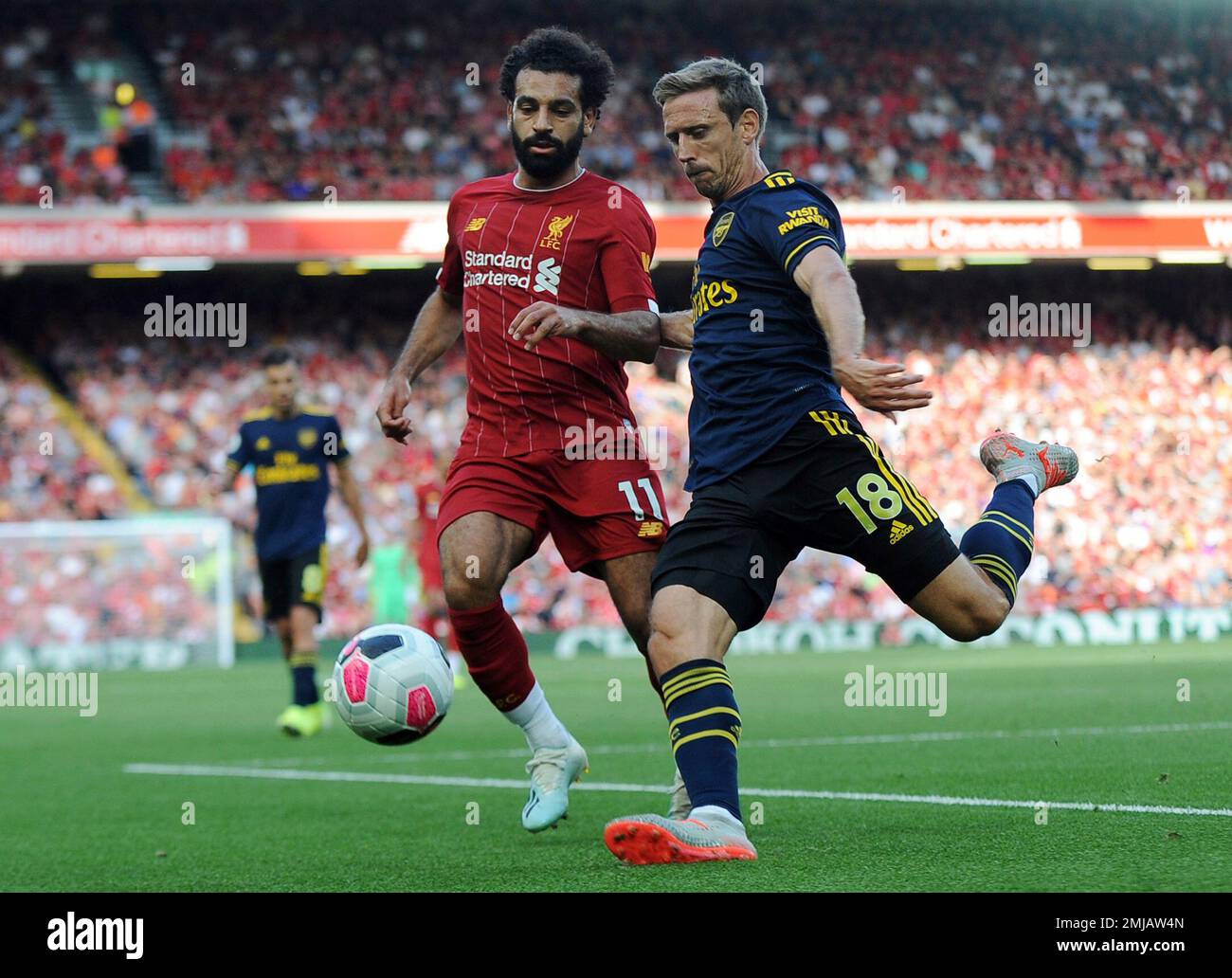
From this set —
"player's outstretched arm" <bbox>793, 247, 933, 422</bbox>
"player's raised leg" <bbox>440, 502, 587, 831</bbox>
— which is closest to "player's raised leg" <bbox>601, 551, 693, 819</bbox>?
"player's raised leg" <bbox>440, 502, 587, 831</bbox>

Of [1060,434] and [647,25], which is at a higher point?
[647,25]

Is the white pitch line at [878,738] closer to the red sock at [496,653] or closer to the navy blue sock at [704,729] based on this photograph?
the red sock at [496,653]

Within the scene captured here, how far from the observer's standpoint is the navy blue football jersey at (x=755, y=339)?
192 inches

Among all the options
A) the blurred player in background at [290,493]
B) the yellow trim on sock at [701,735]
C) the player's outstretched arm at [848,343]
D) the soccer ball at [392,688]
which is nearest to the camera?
the player's outstretched arm at [848,343]

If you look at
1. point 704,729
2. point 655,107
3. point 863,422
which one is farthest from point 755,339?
point 655,107

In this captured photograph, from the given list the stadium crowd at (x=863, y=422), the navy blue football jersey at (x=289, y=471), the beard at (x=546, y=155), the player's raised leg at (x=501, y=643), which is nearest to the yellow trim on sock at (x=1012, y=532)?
the player's raised leg at (x=501, y=643)

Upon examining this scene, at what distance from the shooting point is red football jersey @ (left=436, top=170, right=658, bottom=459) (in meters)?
5.67

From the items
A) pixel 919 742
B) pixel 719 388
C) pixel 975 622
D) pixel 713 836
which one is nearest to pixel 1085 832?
A: pixel 975 622

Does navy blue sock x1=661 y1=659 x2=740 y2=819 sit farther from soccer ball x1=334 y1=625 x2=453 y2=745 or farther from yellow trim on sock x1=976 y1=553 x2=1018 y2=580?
soccer ball x1=334 y1=625 x2=453 y2=745

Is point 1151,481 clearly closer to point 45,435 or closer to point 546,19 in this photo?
point 546,19

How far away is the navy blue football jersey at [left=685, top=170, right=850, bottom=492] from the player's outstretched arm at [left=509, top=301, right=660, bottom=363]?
38cm

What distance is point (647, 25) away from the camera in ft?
84.5

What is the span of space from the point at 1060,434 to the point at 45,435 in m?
12.7

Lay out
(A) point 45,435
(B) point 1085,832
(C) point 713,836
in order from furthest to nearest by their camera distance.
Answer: (A) point 45,435, (B) point 1085,832, (C) point 713,836
